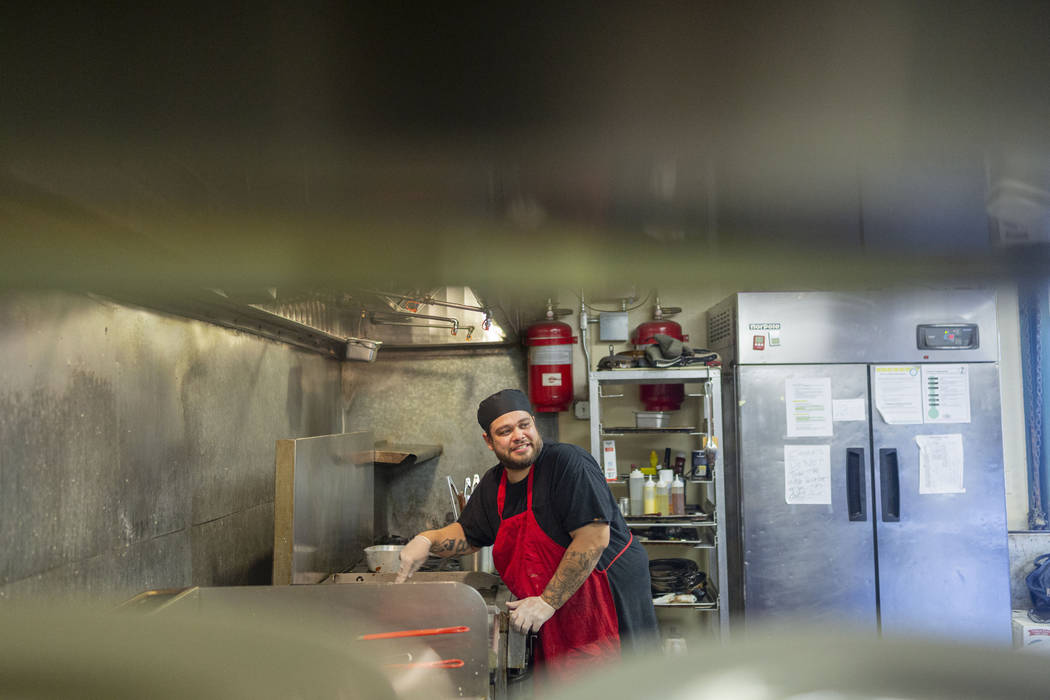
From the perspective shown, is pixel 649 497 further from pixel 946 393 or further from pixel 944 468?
pixel 946 393

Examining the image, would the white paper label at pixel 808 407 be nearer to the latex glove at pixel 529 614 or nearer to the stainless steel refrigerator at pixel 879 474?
the stainless steel refrigerator at pixel 879 474

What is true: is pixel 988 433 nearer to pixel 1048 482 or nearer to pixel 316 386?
pixel 1048 482

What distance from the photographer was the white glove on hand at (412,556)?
2.50m

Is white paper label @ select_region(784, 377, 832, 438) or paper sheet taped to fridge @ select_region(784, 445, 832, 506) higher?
white paper label @ select_region(784, 377, 832, 438)

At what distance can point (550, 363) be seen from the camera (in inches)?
166

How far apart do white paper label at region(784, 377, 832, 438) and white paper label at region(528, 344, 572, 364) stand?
4.12 ft

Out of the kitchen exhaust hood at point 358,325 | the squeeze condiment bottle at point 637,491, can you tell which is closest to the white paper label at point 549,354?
the kitchen exhaust hood at point 358,325

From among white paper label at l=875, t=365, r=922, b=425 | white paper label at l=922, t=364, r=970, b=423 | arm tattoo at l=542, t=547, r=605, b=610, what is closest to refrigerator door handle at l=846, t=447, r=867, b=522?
white paper label at l=875, t=365, r=922, b=425

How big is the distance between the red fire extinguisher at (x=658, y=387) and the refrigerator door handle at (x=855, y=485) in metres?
0.99

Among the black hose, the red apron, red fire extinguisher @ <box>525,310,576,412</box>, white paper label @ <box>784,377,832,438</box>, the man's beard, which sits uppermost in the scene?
red fire extinguisher @ <box>525,310,576,412</box>

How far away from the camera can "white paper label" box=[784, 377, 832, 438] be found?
3.84 meters

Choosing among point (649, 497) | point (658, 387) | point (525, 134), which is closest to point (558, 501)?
point (649, 497)

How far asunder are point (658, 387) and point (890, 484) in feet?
4.42

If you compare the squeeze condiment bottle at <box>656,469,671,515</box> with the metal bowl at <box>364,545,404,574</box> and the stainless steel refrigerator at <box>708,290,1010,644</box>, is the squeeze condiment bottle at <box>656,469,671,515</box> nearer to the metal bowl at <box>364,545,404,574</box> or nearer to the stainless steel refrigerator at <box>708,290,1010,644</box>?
the stainless steel refrigerator at <box>708,290,1010,644</box>
